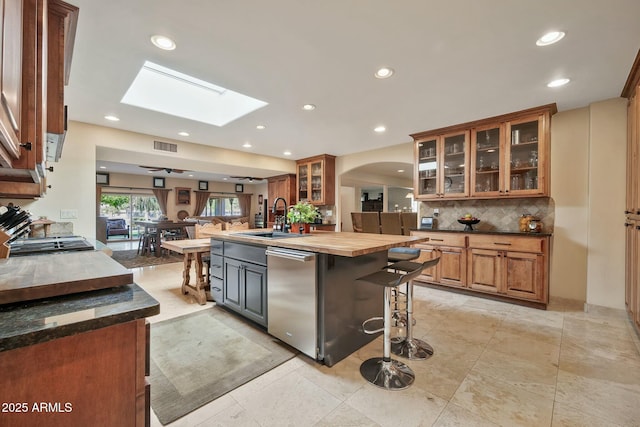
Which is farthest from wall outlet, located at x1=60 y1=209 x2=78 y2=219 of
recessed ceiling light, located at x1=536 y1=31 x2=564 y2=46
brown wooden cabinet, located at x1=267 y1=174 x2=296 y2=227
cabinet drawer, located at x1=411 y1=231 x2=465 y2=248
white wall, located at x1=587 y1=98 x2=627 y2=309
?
white wall, located at x1=587 y1=98 x2=627 y2=309

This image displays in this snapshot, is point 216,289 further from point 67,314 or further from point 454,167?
point 454,167

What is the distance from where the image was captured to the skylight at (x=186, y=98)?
3.17 metres

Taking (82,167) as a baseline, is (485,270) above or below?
below

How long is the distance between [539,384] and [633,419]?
16.6 inches

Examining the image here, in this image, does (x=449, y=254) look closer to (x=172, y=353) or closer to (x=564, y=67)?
(x=564, y=67)

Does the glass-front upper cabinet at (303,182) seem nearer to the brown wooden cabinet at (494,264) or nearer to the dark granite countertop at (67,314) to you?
the brown wooden cabinet at (494,264)

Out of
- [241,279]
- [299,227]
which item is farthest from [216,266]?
[299,227]

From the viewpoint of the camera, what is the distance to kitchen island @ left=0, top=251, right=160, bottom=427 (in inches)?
27.1

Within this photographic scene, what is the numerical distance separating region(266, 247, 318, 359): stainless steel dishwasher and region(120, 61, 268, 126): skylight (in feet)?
6.65

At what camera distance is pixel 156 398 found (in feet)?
5.57

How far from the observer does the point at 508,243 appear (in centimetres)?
341

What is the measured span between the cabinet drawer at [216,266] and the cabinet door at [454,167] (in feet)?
10.9

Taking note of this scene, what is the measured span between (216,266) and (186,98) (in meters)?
2.24

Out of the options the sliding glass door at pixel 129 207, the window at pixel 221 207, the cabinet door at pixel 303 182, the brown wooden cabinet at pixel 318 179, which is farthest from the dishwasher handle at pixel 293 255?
the window at pixel 221 207
